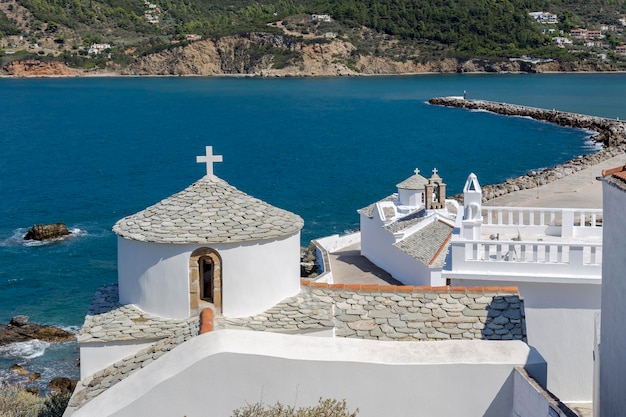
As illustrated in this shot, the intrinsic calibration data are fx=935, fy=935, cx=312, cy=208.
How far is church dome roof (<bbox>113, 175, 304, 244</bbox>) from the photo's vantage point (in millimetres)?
9297

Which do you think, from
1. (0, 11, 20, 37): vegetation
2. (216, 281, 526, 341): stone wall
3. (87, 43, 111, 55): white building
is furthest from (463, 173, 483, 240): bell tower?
(0, 11, 20, 37): vegetation

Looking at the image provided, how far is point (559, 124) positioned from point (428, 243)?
69.5 meters

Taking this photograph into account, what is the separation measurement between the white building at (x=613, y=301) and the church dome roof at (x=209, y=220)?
3.11 m

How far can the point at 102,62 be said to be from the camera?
626 ft

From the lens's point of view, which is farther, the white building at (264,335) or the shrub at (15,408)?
the shrub at (15,408)

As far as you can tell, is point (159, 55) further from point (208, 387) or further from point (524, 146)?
point (208, 387)

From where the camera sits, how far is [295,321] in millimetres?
9391

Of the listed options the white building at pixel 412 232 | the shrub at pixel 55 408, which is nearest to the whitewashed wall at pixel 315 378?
the shrub at pixel 55 408

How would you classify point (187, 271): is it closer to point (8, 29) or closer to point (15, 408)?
point (15, 408)

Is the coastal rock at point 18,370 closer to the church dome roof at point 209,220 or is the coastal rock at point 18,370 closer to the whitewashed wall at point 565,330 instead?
the church dome roof at point 209,220

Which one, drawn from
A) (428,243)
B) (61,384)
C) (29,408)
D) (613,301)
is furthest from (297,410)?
(61,384)

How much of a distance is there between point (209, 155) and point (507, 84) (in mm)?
144906

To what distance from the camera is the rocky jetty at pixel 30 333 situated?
24.5 metres

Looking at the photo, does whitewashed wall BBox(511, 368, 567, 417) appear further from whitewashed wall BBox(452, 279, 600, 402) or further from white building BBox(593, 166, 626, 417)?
whitewashed wall BBox(452, 279, 600, 402)
